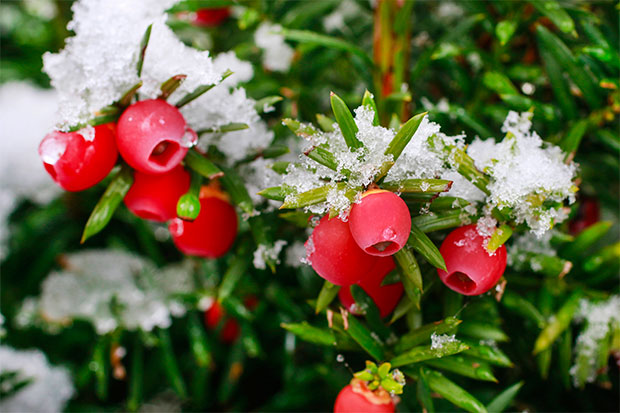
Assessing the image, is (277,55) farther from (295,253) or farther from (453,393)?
(453,393)

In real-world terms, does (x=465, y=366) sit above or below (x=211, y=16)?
below

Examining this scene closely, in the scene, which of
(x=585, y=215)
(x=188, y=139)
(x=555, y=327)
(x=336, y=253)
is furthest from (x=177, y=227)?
(x=585, y=215)

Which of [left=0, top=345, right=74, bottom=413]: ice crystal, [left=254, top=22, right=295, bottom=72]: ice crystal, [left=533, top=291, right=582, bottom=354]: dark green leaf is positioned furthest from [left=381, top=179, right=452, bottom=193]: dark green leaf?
[left=0, top=345, right=74, bottom=413]: ice crystal

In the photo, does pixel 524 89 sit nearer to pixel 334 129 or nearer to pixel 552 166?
pixel 552 166

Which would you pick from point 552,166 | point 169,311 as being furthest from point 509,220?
point 169,311

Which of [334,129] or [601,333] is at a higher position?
[334,129]

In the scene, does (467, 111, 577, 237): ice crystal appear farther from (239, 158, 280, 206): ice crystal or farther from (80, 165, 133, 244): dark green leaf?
(80, 165, 133, 244): dark green leaf
